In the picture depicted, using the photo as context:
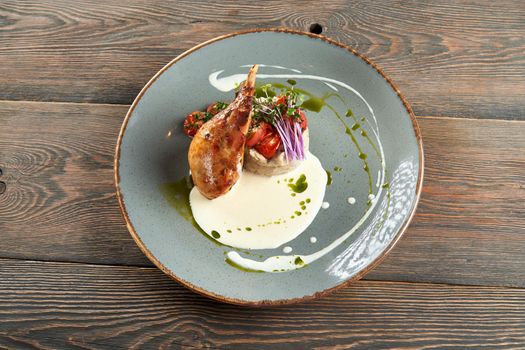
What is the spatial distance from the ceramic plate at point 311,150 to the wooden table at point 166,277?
0.61 ft

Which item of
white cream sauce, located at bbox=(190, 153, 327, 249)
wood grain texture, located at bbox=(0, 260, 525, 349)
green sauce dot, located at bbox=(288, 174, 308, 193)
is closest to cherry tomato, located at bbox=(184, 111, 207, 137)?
white cream sauce, located at bbox=(190, 153, 327, 249)

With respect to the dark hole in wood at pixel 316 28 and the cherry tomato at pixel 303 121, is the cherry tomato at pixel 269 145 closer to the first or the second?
the cherry tomato at pixel 303 121

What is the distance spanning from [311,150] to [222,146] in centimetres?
49

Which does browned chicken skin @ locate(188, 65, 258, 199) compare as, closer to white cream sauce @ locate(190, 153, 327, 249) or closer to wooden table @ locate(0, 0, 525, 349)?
white cream sauce @ locate(190, 153, 327, 249)

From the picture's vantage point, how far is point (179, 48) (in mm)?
2574

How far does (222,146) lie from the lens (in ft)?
6.57

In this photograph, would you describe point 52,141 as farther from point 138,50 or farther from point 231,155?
point 231,155

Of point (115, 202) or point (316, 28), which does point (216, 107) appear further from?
point (316, 28)

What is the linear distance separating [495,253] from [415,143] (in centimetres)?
62

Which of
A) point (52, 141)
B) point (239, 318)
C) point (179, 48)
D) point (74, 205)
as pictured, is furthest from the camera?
point (179, 48)

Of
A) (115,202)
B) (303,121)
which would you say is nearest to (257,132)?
(303,121)

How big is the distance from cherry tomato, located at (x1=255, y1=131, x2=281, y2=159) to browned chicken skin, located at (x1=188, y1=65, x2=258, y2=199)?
157 millimetres

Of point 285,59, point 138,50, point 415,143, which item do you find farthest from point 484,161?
point 138,50

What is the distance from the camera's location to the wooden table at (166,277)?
1987 mm
